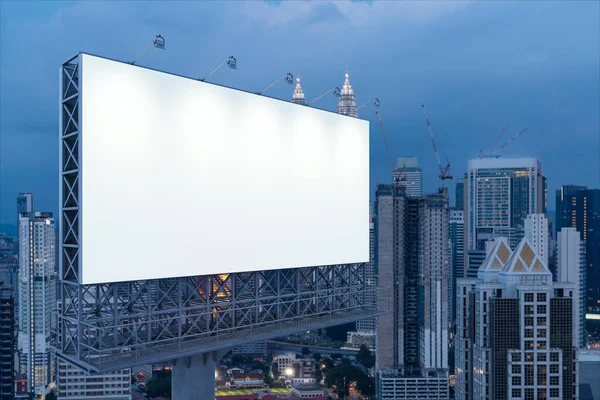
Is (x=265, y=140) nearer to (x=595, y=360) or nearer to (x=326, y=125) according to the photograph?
(x=326, y=125)

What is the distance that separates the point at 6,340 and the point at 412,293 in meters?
30.8

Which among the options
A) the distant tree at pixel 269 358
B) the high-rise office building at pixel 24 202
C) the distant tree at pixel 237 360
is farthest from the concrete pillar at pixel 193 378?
the high-rise office building at pixel 24 202

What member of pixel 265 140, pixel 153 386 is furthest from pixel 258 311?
pixel 153 386

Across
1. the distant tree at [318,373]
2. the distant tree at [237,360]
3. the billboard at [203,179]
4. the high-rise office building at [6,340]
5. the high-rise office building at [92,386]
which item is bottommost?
the distant tree at [237,360]

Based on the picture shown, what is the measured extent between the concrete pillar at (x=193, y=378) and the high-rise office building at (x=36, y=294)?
38.6 m

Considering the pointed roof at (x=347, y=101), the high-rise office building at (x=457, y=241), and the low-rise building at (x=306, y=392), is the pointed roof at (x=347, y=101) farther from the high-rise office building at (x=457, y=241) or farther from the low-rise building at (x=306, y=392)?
the low-rise building at (x=306, y=392)

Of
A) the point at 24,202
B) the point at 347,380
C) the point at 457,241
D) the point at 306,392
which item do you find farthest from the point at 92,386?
the point at 457,241

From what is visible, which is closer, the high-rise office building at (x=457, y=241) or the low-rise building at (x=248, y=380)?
the low-rise building at (x=248, y=380)

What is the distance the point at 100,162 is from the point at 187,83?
8.23 feet

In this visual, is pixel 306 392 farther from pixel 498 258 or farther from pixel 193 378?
pixel 193 378

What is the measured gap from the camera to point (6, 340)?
39531 millimetres

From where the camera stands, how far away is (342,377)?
172 ft

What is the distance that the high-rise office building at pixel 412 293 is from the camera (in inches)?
1973

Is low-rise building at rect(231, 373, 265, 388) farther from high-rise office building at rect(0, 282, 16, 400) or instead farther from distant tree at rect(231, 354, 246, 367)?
high-rise office building at rect(0, 282, 16, 400)
